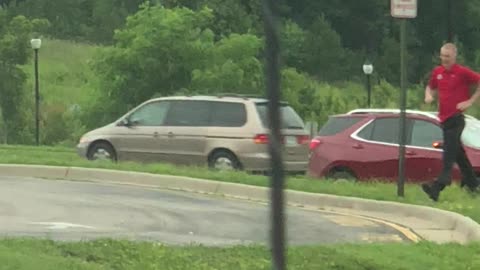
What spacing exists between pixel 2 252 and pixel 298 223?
4.89 metres

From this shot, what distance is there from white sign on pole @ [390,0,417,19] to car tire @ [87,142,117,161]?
1008 centimetres

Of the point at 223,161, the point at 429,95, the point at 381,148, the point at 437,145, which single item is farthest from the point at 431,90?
the point at 223,161

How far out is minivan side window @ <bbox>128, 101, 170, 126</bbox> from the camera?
71.2 feet

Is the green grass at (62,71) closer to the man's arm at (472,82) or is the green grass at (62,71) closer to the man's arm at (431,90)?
the man's arm at (431,90)

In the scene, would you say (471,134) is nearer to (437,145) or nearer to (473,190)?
(437,145)

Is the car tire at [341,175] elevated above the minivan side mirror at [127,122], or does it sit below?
below

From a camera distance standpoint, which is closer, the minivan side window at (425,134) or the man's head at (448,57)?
the man's head at (448,57)

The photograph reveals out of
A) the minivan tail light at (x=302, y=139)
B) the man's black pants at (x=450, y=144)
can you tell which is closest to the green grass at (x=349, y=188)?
the man's black pants at (x=450, y=144)

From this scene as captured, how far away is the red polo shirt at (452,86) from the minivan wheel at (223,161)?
779 centimetres

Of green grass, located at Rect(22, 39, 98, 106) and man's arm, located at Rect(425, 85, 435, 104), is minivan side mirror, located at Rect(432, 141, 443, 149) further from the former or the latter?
green grass, located at Rect(22, 39, 98, 106)

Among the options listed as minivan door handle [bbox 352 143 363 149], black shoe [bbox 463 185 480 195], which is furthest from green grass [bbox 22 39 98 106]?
black shoe [bbox 463 185 480 195]

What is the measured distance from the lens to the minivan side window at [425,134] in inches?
672

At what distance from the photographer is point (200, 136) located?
20875 mm

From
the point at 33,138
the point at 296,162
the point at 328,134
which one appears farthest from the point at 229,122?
the point at 33,138
